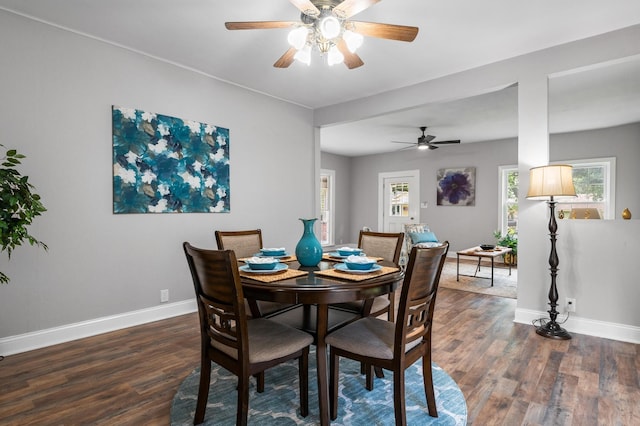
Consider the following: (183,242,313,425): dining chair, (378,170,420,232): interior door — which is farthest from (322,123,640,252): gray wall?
(183,242,313,425): dining chair

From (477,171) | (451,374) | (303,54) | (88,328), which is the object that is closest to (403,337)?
(451,374)

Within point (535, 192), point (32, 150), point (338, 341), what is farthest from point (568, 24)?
point (32, 150)

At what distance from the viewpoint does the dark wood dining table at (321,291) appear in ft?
5.18

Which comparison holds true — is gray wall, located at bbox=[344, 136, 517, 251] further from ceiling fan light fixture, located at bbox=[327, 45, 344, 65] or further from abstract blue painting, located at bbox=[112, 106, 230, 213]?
ceiling fan light fixture, located at bbox=[327, 45, 344, 65]

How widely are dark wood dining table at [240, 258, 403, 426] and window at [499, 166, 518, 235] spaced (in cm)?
606

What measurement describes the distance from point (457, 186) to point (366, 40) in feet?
17.6

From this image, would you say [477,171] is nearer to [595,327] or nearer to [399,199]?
[399,199]

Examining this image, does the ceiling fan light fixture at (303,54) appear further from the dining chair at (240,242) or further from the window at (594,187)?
the window at (594,187)

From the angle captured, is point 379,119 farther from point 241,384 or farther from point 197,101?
point 241,384

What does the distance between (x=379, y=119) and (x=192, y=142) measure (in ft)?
10.2

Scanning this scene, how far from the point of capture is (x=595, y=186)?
6.03 m

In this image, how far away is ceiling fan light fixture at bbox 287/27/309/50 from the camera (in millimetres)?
2154

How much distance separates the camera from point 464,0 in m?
2.43

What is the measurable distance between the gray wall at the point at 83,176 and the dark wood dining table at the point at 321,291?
1.90 m
